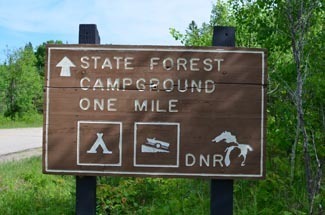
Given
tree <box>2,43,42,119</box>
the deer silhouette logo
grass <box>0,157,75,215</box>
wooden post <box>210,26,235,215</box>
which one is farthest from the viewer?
tree <box>2,43,42,119</box>

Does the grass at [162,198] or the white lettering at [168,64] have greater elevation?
the white lettering at [168,64]

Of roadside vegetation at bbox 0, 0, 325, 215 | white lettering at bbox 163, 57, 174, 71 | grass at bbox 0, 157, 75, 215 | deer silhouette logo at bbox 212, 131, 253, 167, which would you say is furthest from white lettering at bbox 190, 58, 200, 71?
grass at bbox 0, 157, 75, 215

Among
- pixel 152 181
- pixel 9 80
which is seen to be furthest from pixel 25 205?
pixel 9 80

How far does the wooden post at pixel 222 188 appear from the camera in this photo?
9.88 feet

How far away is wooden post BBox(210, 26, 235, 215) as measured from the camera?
301cm

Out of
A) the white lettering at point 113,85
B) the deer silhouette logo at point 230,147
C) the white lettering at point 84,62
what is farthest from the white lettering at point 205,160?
the white lettering at point 84,62

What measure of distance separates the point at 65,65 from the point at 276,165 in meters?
3.06

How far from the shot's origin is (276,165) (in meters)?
5.15

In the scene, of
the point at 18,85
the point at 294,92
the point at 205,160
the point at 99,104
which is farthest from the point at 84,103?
the point at 18,85

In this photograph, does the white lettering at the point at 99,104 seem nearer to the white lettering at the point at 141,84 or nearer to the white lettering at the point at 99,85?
the white lettering at the point at 99,85

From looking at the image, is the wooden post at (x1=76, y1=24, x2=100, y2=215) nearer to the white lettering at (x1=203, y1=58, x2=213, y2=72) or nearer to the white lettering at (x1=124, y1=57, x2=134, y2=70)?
the white lettering at (x1=124, y1=57, x2=134, y2=70)

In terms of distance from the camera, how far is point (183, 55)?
2941 mm

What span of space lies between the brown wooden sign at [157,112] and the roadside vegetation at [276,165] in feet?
3.06

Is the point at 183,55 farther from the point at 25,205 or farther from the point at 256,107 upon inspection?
the point at 25,205
